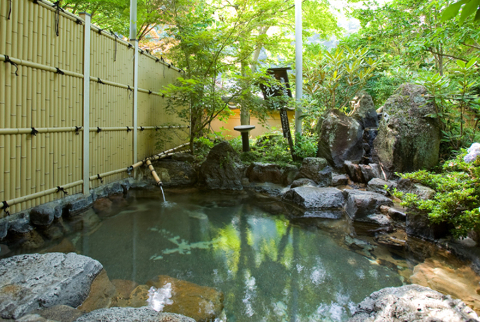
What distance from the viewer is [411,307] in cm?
208

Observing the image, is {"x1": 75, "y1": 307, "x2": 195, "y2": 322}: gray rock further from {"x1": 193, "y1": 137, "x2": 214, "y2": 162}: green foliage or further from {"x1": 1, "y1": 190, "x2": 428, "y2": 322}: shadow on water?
{"x1": 193, "y1": 137, "x2": 214, "y2": 162}: green foliage

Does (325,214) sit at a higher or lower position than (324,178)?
lower

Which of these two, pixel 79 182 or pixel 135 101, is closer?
pixel 79 182

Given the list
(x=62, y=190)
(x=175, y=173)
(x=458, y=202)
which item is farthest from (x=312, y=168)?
(x=62, y=190)

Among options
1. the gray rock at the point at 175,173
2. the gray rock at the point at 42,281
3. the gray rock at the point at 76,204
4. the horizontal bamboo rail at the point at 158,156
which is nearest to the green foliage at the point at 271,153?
the gray rock at the point at 175,173

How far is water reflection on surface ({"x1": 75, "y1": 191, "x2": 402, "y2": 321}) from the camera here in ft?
9.19

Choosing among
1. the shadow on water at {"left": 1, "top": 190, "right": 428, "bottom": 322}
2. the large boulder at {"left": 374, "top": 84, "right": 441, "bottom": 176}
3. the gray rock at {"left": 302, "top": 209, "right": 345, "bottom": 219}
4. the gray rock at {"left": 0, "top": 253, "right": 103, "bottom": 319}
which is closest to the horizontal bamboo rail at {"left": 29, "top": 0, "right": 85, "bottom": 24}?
the shadow on water at {"left": 1, "top": 190, "right": 428, "bottom": 322}

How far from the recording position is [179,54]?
8.03 meters

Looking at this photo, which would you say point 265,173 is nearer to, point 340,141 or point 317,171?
point 317,171

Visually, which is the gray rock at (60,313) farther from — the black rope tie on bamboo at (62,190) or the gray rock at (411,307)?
the black rope tie on bamboo at (62,190)

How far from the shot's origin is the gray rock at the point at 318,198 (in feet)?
18.4

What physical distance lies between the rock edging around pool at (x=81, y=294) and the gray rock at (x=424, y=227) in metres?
2.96

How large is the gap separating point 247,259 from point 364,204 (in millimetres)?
2420

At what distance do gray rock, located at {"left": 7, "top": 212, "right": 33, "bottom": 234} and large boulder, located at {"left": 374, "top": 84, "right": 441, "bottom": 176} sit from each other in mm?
6566
